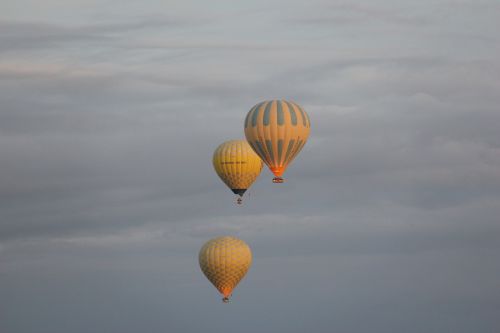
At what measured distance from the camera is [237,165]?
14212cm

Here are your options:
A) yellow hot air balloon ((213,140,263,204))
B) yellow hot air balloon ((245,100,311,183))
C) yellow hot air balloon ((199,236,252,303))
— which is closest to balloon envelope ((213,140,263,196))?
yellow hot air balloon ((213,140,263,204))

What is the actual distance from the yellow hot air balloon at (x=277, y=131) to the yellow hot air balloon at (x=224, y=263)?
18.5 metres

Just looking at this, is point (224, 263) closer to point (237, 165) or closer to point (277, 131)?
point (237, 165)

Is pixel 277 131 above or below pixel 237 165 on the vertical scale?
above

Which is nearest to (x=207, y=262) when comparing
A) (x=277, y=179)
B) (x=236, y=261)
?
(x=236, y=261)

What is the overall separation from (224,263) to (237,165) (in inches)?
417

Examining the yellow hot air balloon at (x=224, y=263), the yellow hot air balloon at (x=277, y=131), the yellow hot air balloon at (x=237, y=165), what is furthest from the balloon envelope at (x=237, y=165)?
the yellow hot air balloon at (x=277, y=131)

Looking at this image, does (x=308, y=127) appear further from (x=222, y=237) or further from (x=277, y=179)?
(x=222, y=237)

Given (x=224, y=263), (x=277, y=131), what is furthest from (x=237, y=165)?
(x=277, y=131)

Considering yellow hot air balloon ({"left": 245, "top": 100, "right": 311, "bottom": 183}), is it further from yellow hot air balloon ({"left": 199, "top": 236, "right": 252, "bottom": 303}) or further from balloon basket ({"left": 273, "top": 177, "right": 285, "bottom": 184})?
yellow hot air balloon ({"left": 199, "top": 236, "right": 252, "bottom": 303})

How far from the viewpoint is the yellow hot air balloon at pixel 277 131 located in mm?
128125

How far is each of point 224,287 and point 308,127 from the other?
22772mm

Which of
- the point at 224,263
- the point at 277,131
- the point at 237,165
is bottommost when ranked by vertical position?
the point at 224,263

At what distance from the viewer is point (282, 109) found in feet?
423
